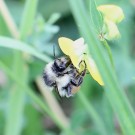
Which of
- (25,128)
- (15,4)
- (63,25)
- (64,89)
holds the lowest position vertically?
(64,89)

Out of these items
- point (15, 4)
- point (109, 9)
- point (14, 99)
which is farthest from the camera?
point (15, 4)

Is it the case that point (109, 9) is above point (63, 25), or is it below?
below

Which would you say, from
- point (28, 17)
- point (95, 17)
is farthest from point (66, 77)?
point (28, 17)

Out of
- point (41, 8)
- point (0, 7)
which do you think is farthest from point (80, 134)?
point (41, 8)

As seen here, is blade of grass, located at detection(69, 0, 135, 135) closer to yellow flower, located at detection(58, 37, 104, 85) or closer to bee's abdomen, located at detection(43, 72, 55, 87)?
yellow flower, located at detection(58, 37, 104, 85)

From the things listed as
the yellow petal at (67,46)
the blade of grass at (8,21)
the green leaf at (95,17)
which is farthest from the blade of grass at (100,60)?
the blade of grass at (8,21)

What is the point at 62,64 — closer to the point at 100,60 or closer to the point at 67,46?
the point at 67,46

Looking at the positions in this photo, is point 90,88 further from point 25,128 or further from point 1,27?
point 1,27
